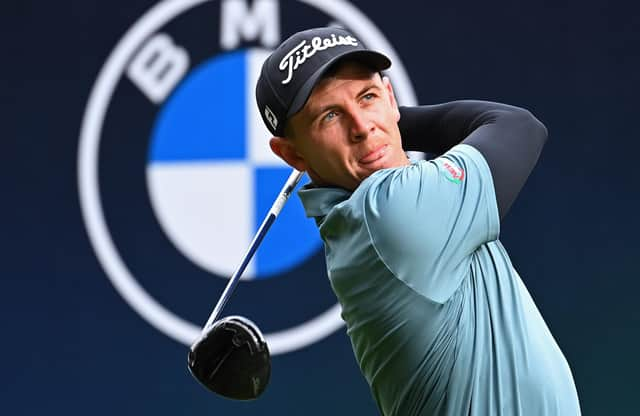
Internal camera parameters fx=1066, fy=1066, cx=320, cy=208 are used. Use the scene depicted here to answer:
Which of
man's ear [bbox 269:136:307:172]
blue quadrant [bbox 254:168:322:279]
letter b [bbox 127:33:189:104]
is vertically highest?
man's ear [bbox 269:136:307:172]

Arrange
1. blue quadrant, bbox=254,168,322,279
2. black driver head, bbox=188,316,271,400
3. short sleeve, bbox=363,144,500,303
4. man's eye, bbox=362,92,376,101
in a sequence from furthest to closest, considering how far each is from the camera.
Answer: blue quadrant, bbox=254,168,322,279
black driver head, bbox=188,316,271,400
man's eye, bbox=362,92,376,101
short sleeve, bbox=363,144,500,303

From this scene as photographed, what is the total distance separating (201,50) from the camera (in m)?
2.84

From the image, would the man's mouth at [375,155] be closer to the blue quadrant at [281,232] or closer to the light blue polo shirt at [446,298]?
the light blue polo shirt at [446,298]

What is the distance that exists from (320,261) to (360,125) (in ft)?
5.16

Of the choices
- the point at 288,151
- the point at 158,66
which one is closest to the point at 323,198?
the point at 288,151

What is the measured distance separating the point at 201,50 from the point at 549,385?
1.82 meters

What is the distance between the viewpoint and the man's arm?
4.20 feet

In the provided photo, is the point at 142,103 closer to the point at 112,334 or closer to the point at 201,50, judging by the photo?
the point at 201,50

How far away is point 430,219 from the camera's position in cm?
121

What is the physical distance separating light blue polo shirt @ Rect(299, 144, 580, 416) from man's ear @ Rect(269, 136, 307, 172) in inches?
5.6

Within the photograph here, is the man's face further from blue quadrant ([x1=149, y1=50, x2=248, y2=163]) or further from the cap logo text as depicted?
blue quadrant ([x1=149, y1=50, x2=248, y2=163])

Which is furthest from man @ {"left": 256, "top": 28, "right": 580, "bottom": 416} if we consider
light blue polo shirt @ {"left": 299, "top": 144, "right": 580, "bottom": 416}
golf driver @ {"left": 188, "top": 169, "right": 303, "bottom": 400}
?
golf driver @ {"left": 188, "top": 169, "right": 303, "bottom": 400}

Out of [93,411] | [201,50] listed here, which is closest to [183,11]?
[201,50]

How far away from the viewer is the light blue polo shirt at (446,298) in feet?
3.98
